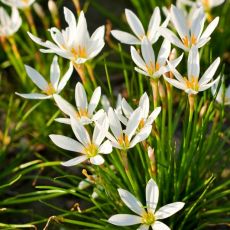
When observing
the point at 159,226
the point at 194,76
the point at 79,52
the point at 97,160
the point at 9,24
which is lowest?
the point at 159,226

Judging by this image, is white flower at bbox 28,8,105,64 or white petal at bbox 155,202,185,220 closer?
white petal at bbox 155,202,185,220

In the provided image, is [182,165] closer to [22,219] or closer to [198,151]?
[198,151]

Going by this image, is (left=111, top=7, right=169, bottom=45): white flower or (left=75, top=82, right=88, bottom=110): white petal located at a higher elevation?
(left=111, top=7, right=169, bottom=45): white flower

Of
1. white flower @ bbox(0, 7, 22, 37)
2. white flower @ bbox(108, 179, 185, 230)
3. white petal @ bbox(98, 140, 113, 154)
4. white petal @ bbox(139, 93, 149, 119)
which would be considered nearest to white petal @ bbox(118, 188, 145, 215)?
white flower @ bbox(108, 179, 185, 230)

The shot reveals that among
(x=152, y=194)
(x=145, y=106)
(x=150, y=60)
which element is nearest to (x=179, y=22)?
(x=150, y=60)

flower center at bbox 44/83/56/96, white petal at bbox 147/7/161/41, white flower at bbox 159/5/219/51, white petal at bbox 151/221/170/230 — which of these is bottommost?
white petal at bbox 151/221/170/230

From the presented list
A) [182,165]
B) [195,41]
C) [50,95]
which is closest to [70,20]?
[50,95]

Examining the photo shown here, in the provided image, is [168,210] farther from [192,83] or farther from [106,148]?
[192,83]

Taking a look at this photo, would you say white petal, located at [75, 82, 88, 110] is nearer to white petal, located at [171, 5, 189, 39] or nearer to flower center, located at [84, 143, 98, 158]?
flower center, located at [84, 143, 98, 158]

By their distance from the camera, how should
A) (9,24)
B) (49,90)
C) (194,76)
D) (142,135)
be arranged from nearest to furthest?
(142,135) → (194,76) → (49,90) → (9,24)
